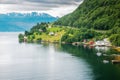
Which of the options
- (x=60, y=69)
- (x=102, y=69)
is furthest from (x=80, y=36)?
(x=102, y=69)

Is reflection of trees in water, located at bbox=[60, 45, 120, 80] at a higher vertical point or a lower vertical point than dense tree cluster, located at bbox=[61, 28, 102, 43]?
lower

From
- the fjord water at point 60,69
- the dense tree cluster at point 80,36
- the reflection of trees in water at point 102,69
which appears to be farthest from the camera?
the dense tree cluster at point 80,36

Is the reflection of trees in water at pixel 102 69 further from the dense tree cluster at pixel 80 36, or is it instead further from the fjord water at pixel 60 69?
the dense tree cluster at pixel 80 36

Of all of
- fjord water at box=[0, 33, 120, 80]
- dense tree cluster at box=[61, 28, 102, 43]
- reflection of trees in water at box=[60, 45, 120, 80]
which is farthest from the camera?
dense tree cluster at box=[61, 28, 102, 43]

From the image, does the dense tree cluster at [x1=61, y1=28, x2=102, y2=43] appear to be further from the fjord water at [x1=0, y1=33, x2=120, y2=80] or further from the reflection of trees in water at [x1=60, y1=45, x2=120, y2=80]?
the reflection of trees in water at [x1=60, y1=45, x2=120, y2=80]

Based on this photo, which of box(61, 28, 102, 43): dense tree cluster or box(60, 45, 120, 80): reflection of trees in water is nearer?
box(60, 45, 120, 80): reflection of trees in water

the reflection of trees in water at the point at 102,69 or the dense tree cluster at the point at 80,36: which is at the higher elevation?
the dense tree cluster at the point at 80,36

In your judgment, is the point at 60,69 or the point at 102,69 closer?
the point at 102,69

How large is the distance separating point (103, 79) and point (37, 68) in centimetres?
2331

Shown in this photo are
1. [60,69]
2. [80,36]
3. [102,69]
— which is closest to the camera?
[102,69]

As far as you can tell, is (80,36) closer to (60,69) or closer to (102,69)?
(60,69)

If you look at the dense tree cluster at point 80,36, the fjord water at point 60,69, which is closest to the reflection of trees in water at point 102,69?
the fjord water at point 60,69

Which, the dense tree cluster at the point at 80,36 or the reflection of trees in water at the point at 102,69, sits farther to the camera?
the dense tree cluster at the point at 80,36

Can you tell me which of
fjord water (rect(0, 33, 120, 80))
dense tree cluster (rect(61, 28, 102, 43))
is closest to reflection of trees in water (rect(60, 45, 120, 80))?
fjord water (rect(0, 33, 120, 80))
